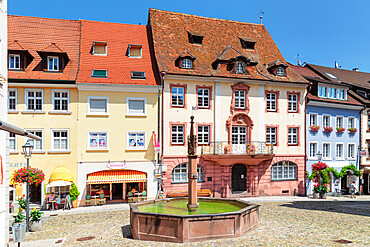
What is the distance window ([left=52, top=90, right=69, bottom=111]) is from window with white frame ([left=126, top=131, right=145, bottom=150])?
16.0 feet

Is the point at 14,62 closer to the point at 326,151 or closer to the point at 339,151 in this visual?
the point at 326,151

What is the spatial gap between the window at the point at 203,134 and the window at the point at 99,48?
31.9 ft

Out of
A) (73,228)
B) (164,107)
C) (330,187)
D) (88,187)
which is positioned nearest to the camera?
(73,228)

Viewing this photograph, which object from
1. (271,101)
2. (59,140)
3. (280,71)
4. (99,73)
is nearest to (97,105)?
(99,73)

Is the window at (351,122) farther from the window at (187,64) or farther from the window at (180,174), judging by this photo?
the window at (180,174)

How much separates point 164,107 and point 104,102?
4.42 meters

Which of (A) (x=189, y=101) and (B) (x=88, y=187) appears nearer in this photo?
(B) (x=88, y=187)

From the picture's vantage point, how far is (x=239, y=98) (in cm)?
2808

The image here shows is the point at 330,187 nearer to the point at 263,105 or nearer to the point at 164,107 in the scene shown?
the point at 263,105

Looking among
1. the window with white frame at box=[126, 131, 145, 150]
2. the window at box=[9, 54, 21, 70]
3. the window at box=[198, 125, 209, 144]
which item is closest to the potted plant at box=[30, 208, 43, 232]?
the window with white frame at box=[126, 131, 145, 150]

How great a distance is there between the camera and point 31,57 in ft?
82.4

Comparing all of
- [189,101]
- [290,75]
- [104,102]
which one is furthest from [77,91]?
[290,75]

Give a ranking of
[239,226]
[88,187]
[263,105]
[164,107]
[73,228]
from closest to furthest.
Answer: [239,226] < [73,228] < [88,187] < [164,107] < [263,105]

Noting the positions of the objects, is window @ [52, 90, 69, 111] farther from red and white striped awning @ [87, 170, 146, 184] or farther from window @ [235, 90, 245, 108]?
window @ [235, 90, 245, 108]
